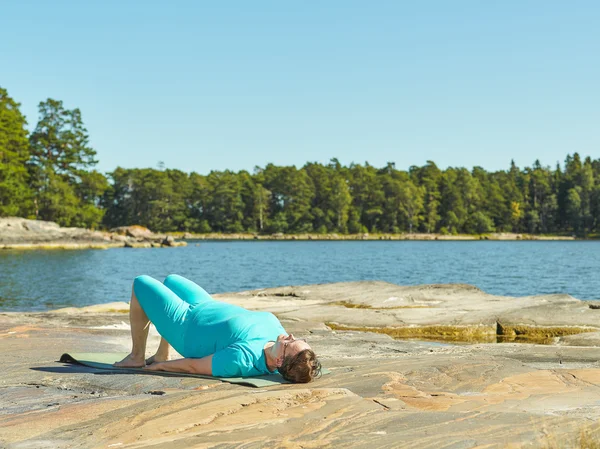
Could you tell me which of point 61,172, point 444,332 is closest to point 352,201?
point 61,172

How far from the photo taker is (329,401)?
5711 millimetres

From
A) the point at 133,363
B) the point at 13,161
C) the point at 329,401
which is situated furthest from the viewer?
the point at 13,161

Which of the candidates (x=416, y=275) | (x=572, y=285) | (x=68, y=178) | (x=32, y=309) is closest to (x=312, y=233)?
(x=68, y=178)

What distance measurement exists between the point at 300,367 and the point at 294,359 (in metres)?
0.10

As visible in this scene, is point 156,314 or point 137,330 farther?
point 137,330

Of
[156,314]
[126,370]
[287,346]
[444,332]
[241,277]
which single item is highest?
[156,314]

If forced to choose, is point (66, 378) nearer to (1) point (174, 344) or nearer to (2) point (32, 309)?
(1) point (174, 344)

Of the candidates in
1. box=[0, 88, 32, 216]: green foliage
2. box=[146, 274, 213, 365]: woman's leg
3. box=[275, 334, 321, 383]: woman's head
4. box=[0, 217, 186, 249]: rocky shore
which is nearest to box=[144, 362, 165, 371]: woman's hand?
box=[146, 274, 213, 365]: woman's leg

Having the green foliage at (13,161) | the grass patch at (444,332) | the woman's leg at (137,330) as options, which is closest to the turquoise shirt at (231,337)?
the woman's leg at (137,330)

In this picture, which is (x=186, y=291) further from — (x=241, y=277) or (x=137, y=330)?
(x=241, y=277)

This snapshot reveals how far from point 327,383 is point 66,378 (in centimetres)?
273

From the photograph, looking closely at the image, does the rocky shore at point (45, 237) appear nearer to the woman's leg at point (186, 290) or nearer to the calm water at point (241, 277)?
the calm water at point (241, 277)

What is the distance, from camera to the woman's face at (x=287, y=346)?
20.7 ft

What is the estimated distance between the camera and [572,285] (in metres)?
37.6
